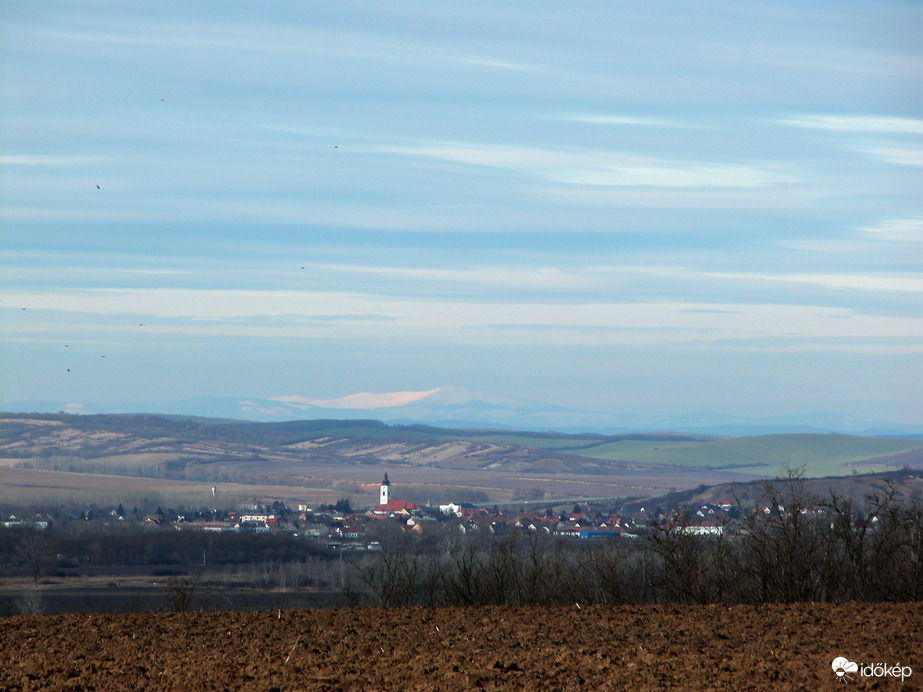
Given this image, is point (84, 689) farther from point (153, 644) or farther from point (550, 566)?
point (550, 566)

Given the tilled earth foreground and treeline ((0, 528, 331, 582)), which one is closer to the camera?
the tilled earth foreground

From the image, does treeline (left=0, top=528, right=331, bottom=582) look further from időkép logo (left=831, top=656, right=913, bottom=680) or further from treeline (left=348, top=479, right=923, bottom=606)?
időkép logo (left=831, top=656, right=913, bottom=680)

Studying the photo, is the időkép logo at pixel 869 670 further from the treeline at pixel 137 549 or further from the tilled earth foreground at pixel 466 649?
the treeline at pixel 137 549

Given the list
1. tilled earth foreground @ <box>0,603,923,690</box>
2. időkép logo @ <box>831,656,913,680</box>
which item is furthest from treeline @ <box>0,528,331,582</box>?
időkép logo @ <box>831,656,913,680</box>

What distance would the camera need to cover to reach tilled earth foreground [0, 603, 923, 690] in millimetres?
16453

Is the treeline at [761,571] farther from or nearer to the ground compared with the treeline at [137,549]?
farther from the ground

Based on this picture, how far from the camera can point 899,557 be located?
110ft

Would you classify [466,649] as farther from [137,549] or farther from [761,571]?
[137,549]

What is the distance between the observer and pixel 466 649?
19078 millimetres

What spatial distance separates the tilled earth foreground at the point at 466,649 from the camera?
648 inches

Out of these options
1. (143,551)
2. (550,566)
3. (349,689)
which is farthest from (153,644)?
(143,551)

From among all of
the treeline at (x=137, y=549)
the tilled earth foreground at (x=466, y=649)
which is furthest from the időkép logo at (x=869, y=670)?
the treeline at (x=137, y=549)

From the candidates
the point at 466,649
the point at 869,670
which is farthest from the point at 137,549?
the point at 869,670

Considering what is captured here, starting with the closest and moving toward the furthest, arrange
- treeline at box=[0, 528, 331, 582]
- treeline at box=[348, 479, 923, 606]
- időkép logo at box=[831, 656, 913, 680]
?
időkép logo at box=[831, 656, 913, 680], treeline at box=[348, 479, 923, 606], treeline at box=[0, 528, 331, 582]
